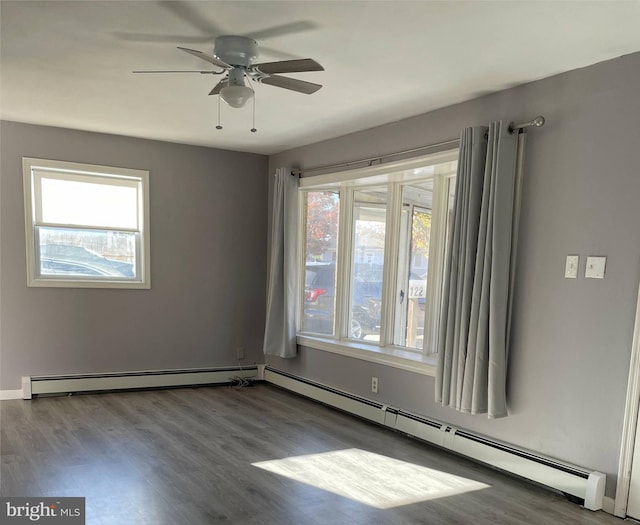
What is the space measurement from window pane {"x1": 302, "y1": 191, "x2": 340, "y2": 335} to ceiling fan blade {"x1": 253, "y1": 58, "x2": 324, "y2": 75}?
2407 millimetres

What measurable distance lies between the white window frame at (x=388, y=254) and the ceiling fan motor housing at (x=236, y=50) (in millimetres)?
1639

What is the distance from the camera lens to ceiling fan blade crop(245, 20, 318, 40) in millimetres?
2334

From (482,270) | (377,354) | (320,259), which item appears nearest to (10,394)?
(320,259)

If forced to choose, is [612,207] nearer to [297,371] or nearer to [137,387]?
[297,371]

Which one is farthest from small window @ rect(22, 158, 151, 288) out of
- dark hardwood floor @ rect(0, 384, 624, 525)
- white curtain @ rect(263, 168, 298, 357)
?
white curtain @ rect(263, 168, 298, 357)

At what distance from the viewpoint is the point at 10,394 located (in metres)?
4.41

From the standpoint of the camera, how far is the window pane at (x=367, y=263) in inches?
176

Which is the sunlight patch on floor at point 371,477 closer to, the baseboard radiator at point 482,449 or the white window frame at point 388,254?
the baseboard radiator at point 482,449

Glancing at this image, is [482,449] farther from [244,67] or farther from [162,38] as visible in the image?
[162,38]

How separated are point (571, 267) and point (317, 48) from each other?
1.93 m

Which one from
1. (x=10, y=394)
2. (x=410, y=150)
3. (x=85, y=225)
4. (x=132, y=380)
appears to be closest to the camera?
(x=410, y=150)

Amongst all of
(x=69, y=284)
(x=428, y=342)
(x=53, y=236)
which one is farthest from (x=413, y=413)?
(x=53, y=236)

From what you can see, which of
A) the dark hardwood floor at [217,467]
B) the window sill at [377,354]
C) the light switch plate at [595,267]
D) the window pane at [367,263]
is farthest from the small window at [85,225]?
the light switch plate at [595,267]

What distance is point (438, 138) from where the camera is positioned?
3.59 metres
